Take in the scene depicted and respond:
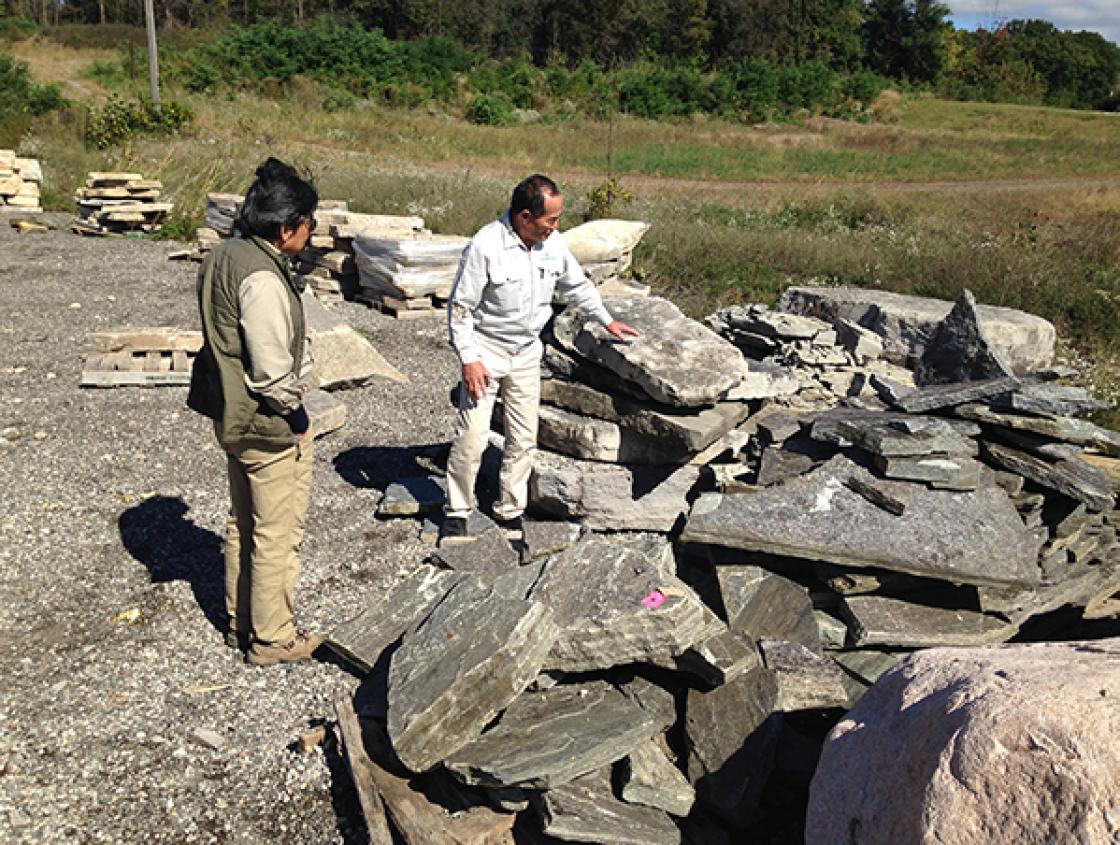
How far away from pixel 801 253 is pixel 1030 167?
73.7 ft

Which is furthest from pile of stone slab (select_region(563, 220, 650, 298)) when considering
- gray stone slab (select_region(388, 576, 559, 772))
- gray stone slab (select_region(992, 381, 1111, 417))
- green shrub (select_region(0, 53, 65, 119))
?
green shrub (select_region(0, 53, 65, 119))

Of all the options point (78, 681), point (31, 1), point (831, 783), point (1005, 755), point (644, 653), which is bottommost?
point (78, 681)

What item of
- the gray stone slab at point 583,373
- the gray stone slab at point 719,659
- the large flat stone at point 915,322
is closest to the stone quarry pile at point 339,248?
the large flat stone at point 915,322

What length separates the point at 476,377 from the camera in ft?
15.4

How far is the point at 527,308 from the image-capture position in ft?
16.2

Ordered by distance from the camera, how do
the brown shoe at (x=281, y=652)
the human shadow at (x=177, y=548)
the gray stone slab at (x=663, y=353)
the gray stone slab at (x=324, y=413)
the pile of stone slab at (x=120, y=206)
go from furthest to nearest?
1. the pile of stone slab at (x=120, y=206)
2. the gray stone slab at (x=324, y=413)
3. the gray stone slab at (x=663, y=353)
4. the human shadow at (x=177, y=548)
5. the brown shoe at (x=281, y=652)

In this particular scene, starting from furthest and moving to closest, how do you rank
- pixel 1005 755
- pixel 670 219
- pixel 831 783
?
pixel 670 219
pixel 831 783
pixel 1005 755

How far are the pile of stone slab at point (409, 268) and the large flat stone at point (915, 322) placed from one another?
4.16 metres

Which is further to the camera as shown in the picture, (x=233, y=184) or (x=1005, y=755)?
(x=233, y=184)

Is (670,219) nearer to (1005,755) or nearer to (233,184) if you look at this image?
(233,184)

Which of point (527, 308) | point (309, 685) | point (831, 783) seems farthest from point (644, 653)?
point (527, 308)

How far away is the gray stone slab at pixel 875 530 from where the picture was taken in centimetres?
427

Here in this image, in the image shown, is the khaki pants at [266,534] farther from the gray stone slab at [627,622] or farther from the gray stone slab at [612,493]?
the gray stone slab at [612,493]

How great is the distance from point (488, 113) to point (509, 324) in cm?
3307
